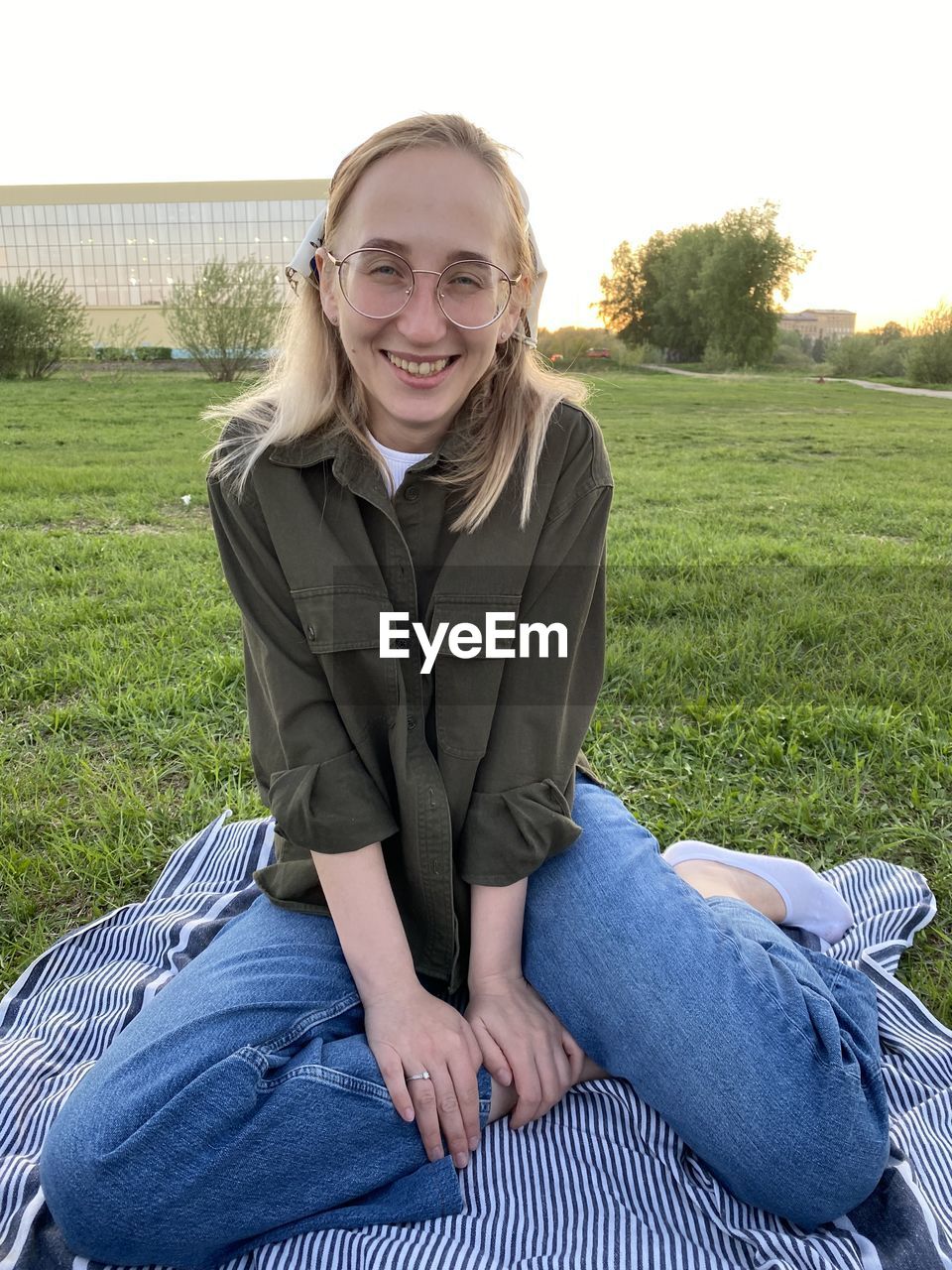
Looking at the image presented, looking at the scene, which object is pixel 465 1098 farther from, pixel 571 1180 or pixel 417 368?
pixel 417 368

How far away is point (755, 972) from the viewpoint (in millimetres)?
1407

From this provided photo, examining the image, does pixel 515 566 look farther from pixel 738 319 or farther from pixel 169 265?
pixel 169 265

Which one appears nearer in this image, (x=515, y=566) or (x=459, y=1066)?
(x=459, y=1066)

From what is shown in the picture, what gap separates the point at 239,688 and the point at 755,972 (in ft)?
7.49

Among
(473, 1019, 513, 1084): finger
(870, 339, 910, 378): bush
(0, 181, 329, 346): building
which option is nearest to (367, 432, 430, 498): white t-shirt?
(473, 1019, 513, 1084): finger

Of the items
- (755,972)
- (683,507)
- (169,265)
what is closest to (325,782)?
(755,972)

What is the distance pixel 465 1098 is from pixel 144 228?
222 ft

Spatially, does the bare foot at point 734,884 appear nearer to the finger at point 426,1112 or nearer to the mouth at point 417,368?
the finger at point 426,1112

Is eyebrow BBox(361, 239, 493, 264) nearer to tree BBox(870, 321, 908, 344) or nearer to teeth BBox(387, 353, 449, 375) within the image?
teeth BBox(387, 353, 449, 375)

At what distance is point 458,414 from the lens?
1717mm

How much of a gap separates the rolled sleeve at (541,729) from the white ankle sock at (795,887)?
42cm

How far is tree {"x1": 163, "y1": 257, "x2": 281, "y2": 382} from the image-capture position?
19.9 m

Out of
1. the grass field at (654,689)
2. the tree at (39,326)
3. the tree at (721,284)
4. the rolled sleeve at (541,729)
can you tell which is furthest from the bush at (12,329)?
the tree at (721,284)

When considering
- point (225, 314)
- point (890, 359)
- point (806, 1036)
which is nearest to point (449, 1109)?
point (806, 1036)
